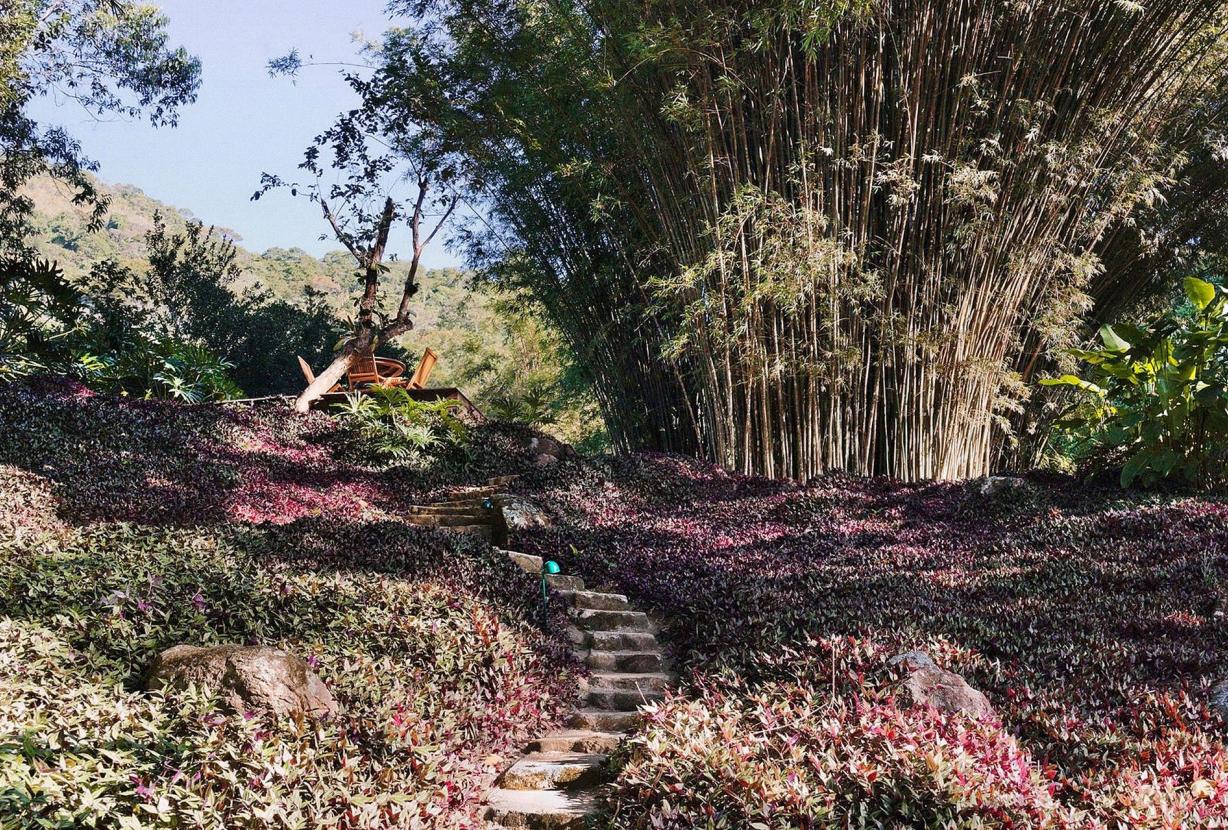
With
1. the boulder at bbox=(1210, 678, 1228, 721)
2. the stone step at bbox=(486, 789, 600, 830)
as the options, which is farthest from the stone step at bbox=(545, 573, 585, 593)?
the boulder at bbox=(1210, 678, 1228, 721)

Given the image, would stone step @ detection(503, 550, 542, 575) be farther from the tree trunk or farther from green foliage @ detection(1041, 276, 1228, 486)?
the tree trunk

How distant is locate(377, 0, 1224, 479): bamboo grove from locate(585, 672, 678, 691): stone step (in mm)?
3085

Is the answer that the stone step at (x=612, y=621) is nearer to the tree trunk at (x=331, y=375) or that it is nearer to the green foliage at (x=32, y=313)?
the tree trunk at (x=331, y=375)

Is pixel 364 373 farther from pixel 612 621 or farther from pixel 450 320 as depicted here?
pixel 450 320

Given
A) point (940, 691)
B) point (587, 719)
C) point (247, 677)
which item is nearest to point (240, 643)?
point (247, 677)

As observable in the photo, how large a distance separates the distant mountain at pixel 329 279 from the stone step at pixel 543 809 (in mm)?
17962

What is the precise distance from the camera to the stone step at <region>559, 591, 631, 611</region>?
4.38 m

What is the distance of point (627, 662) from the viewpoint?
3.86 m

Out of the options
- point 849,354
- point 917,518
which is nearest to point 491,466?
point 849,354

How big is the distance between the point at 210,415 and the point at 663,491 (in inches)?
150

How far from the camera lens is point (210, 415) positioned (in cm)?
726

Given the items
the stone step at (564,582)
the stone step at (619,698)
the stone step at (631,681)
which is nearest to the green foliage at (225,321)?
the stone step at (564,582)

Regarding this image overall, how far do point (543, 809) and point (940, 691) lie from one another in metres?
1.21

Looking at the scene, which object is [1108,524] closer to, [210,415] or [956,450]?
[956,450]
